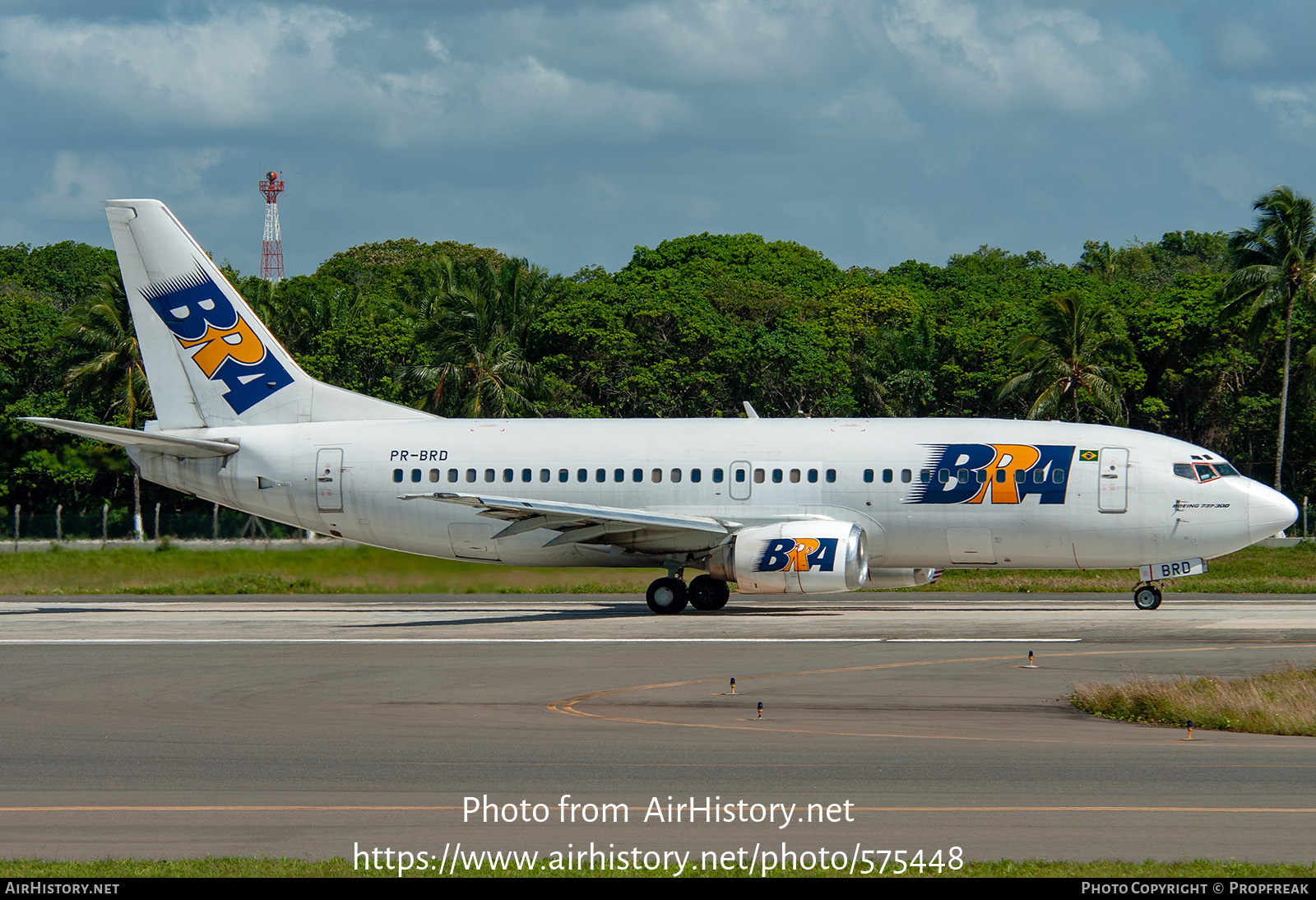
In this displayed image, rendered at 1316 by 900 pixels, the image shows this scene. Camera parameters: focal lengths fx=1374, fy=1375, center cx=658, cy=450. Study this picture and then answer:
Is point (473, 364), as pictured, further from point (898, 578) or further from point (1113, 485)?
point (1113, 485)

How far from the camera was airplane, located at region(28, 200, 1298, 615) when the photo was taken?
30516mm

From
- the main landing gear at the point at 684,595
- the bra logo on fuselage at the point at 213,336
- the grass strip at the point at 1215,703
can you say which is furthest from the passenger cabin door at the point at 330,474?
the grass strip at the point at 1215,703

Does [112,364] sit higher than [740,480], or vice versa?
[112,364]

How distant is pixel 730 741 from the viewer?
1494cm

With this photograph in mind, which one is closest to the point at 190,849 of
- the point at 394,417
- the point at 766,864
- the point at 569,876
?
the point at 569,876

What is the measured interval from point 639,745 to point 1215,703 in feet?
22.9

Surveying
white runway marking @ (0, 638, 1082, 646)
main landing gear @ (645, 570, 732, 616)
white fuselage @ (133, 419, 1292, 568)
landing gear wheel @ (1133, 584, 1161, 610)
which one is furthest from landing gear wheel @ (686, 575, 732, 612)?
landing gear wheel @ (1133, 584, 1161, 610)

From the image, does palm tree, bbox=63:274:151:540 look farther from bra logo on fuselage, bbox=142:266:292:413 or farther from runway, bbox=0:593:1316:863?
runway, bbox=0:593:1316:863

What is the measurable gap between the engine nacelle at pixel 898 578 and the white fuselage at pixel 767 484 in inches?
13.2

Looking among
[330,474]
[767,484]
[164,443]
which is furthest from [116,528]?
[767,484]

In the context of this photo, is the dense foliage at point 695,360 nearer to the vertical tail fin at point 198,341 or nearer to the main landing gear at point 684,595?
the vertical tail fin at point 198,341

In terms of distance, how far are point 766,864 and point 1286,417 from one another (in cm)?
6375

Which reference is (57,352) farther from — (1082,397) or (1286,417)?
(1286,417)

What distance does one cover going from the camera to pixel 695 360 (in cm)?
7338
